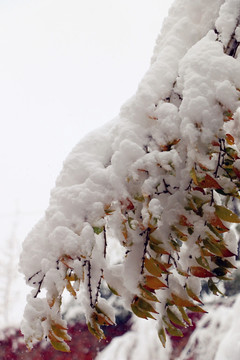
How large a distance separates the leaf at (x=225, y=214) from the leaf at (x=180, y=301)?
0.95 feet

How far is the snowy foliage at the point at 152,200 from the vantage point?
0.97 m

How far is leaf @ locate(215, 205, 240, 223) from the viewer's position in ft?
3.29

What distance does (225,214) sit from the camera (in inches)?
40.2

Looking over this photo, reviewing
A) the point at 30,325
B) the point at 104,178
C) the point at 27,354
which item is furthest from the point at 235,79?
the point at 27,354

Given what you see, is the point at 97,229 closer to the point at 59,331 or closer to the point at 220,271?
the point at 59,331

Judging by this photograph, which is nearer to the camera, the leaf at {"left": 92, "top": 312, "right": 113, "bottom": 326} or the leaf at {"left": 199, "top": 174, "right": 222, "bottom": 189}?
the leaf at {"left": 199, "top": 174, "right": 222, "bottom": 189}

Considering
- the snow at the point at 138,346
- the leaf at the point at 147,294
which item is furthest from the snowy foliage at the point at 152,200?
the snow at the point at 138,346

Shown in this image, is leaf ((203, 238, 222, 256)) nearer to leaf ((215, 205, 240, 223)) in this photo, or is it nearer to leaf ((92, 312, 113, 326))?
leaf ((215, 205, 240, 223))

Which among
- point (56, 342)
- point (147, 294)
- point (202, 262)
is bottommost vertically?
point (56, 342)

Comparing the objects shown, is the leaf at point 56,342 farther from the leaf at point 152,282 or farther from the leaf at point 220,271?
the leaf at point 220,271

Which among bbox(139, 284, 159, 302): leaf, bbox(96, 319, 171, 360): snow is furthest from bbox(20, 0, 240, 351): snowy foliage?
bbox(96, 319, 171, 360): snow

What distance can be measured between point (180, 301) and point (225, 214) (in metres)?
0.32

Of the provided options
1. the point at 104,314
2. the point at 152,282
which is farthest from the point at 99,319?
the point at 152,282

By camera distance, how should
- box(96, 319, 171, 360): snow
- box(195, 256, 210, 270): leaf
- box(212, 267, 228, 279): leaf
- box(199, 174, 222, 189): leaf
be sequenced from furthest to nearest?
box(96, 319, 171, 360): snow → box(212, 267, 228, 279): leaf → box(195, 256, 210, 270): leaf → box(199, 174, 222, 189): leaf
